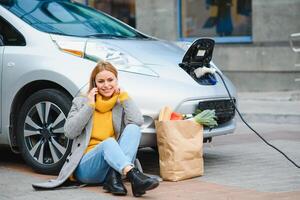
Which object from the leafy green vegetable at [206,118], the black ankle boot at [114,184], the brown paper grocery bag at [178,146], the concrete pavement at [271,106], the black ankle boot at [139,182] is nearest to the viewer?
the black ankle boot at [139,182]

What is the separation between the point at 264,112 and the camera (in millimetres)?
11406

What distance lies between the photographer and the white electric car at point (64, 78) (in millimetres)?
6664

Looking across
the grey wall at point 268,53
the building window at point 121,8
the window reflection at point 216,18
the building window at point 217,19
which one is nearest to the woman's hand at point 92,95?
the grey wall at point 268,53

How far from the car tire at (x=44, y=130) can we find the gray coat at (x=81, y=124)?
0.39m

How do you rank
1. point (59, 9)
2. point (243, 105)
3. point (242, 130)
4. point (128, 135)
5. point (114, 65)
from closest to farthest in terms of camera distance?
1. point (128, 135)
2. point (114, 65)
3. point (59, 9)
4. point (242, 130)
5. point (243, 105)

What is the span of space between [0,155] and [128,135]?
2.57m

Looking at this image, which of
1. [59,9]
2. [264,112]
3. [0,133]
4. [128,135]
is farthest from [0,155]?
[264,112]

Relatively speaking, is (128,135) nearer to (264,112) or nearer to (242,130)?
(242,130)

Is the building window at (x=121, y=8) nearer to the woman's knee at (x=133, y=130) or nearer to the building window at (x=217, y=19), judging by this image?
the building window at (x=217, y=19)

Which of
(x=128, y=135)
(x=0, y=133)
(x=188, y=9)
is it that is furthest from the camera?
(x=188, y=9)

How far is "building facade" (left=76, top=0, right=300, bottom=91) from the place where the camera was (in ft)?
45.6

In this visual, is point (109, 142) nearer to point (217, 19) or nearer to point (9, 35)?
point (9, 35)

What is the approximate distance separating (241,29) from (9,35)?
833 cm

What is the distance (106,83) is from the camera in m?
6.23
